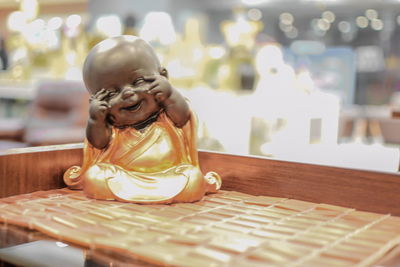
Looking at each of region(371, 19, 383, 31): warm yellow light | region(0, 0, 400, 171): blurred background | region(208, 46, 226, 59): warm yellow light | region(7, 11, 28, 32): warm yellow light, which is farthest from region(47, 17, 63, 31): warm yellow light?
region(371, 19, 383, 31): warm yellow light

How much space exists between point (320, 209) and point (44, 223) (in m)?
0.45

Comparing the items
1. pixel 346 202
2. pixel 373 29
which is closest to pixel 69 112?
pixel 346 202

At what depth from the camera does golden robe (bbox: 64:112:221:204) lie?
2.97ft

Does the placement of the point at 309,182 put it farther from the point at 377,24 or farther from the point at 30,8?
the point at 377,24

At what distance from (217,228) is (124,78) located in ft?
1.11

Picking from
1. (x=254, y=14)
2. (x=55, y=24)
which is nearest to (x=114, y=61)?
(x=55, y=24)

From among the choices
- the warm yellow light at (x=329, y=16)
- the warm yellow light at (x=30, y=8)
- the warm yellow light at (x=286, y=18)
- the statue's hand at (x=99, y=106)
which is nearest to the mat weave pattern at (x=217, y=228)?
the statue's hand at (x=99, y=106)

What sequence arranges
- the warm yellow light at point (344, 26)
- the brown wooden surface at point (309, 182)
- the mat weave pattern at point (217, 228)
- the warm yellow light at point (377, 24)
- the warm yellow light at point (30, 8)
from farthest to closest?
1. the warm yellow light at point (344, 26)
2. the warm yellow light at point (377, 24)
3. the warm yellow light at point (30, 8)
4. the brown wooden surface at point (309, 182)
5. the mat weave pattern at point (217, 228)

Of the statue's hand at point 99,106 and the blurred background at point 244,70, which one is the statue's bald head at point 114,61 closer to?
the statue's hand at point 99,106

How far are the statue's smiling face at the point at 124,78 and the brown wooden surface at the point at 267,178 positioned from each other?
166mm

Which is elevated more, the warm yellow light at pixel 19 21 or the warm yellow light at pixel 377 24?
the warm yellow light at pixel 377 24

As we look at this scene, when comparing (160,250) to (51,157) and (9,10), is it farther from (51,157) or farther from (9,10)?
(9,10)

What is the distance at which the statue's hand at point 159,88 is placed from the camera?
932 mm

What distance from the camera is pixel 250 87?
3104 millimetres
